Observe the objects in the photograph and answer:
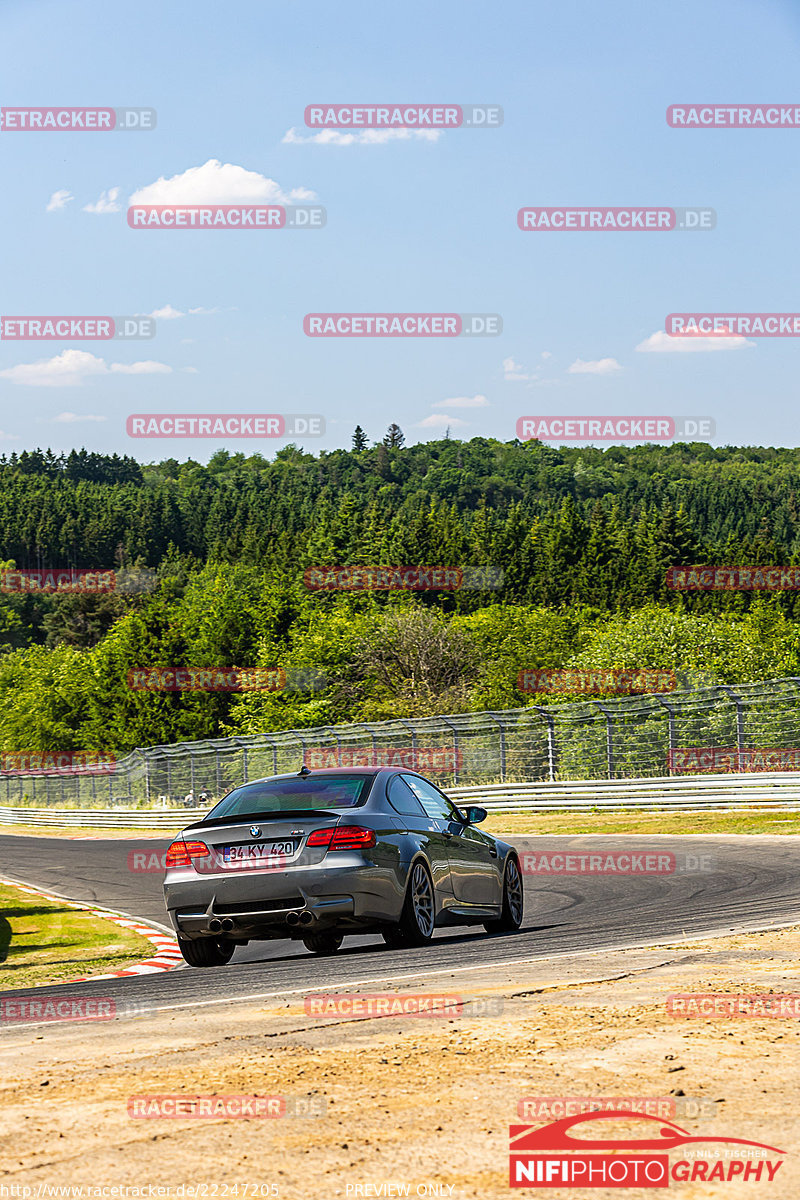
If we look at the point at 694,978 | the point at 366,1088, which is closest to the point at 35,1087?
the point at 366,1088

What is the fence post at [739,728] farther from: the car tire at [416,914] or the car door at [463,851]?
the car tire at [416,914]

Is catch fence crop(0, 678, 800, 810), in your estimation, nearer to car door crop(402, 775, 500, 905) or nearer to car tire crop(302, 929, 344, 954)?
car door crop(402, 775, 500, 905)

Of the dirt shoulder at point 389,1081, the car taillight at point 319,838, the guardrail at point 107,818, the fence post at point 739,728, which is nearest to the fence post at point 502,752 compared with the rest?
the fence post at point 739,728

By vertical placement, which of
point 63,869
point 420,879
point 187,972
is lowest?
point 63,869

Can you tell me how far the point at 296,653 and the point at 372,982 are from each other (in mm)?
81821

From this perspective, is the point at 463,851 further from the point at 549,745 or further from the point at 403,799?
the point at 549,745

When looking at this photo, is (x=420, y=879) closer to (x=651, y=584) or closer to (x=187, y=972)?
(x=187, y=972)

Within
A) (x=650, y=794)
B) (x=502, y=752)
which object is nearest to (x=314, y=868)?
(x=650, y=794)

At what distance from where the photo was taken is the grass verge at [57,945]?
1107cm

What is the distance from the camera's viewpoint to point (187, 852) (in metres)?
9.12

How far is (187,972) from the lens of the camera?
9.32m

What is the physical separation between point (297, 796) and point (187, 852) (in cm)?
93

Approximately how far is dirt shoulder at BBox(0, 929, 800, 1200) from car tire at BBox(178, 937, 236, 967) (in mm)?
2730

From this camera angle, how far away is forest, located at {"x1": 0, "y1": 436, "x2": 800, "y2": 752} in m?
76.3
